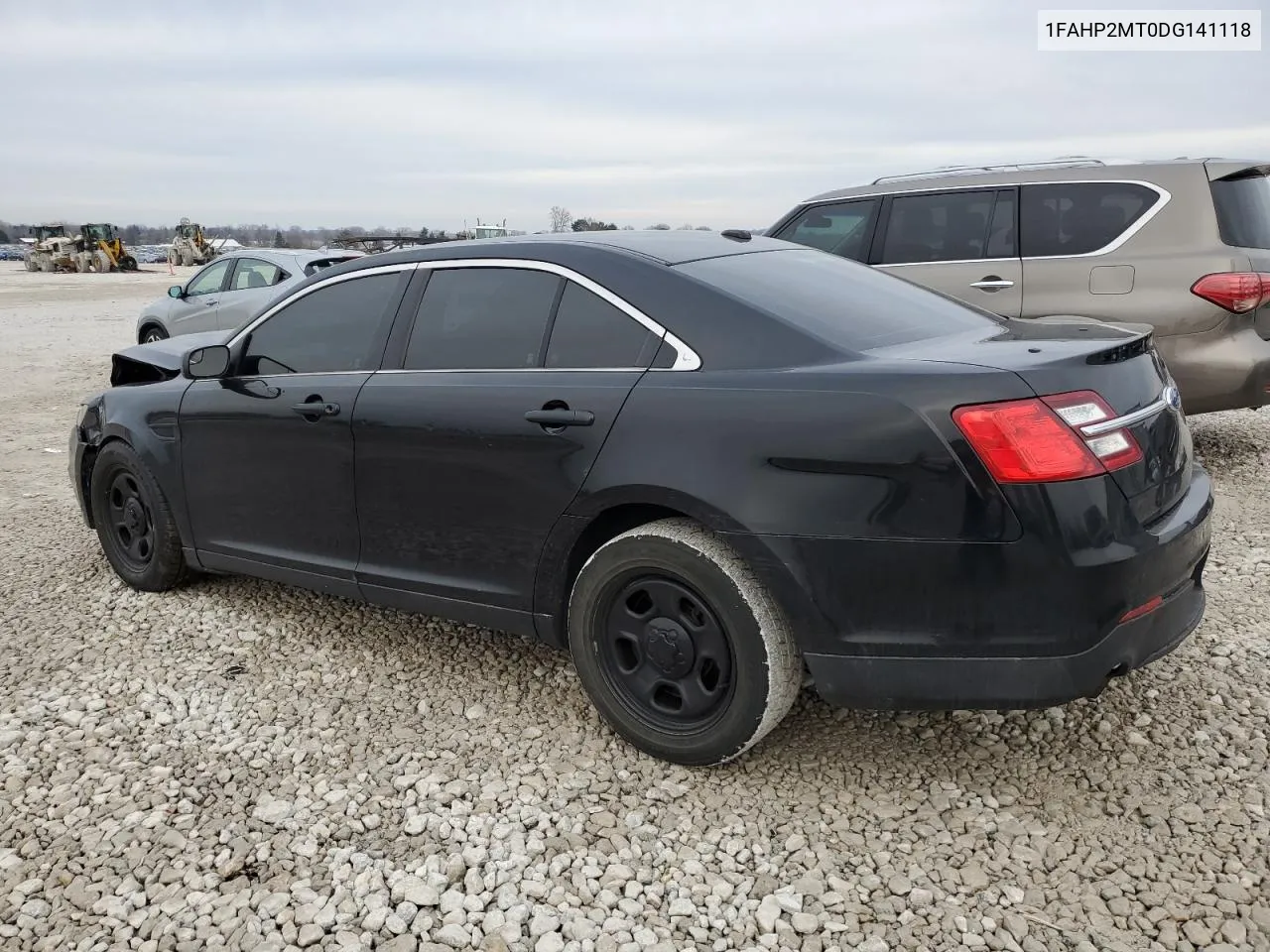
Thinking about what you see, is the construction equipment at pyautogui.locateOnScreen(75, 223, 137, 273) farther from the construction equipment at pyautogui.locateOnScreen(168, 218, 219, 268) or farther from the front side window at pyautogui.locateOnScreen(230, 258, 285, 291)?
the front side window at pyautogui.locateOnScreen(230, 258, 285, 291)

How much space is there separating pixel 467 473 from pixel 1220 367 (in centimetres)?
449

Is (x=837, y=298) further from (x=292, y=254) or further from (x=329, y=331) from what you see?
(x=292, y=254)

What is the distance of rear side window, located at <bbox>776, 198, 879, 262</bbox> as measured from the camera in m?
7.12

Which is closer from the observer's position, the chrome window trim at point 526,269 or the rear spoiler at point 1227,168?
the chrome window trim at point 526,269

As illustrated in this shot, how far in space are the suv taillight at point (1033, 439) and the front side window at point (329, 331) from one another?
7.17 ft

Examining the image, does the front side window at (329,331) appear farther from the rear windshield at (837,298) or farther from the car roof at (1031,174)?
the car roof at (1031,174)

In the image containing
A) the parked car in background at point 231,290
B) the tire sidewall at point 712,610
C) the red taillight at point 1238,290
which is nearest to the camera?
the tire sidewall at point 712,610

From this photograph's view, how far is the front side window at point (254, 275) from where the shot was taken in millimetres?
11219

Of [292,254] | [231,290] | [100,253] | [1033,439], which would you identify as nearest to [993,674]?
[1033,439]

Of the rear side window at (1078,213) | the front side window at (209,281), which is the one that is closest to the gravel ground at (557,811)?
the rear side window at (1078,213)

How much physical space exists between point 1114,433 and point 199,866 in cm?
259

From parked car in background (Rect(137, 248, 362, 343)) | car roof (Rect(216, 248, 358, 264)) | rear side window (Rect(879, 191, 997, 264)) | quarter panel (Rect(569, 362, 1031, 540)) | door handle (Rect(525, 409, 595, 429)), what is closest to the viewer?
quarter panel (Rect(569, 362, 1031, 540))

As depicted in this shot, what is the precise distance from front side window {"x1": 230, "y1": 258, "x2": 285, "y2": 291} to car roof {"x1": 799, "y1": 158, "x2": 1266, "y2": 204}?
6383 millimetres

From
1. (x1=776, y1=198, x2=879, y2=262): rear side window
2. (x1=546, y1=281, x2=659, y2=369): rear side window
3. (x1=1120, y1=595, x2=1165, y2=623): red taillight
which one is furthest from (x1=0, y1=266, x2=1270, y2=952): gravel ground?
(x1=776, y1=198, x2=879, y2=262): rear side window
